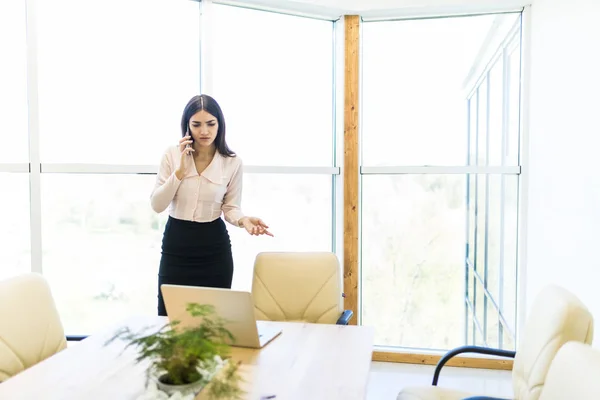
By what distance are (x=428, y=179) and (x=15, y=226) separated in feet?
9.59

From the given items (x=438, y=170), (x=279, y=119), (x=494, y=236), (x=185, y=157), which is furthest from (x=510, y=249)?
(x=185, y=157)

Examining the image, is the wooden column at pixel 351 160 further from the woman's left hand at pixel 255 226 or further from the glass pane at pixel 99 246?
the glass pane at pixel 99 246

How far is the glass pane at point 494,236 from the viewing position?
3.83m

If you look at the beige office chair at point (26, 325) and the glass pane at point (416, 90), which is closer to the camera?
the beige office chair at point (26, 325)

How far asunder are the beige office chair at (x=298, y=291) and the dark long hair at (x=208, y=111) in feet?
2.24

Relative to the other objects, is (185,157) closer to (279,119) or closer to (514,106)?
(279,119)

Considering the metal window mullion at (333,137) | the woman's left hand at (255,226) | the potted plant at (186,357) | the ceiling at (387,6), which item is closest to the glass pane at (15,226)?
the woman's left hand at (255,226)

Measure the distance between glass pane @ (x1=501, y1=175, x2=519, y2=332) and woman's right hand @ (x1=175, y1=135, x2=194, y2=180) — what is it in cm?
235

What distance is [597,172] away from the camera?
2.23m

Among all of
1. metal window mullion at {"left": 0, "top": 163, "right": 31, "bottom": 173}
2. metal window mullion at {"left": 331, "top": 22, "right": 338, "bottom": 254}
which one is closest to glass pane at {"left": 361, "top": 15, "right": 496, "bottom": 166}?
metal window mullion at {"left": 331, "top": 22, "right": 338, "bottom": 254}

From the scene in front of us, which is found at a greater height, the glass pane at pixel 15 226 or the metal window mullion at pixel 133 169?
the metal window mullion at pixel 133 169

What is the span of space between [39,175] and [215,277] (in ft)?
4.60

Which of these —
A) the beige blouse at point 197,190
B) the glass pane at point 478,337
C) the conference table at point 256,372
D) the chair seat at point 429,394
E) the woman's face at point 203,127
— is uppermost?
the woman's face at point 203,127

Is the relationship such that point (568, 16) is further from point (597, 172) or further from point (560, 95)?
point (597, 172)
